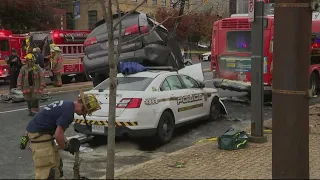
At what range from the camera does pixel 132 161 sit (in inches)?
289

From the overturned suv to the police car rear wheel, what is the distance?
2.08 meters

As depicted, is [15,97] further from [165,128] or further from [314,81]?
[314,81]

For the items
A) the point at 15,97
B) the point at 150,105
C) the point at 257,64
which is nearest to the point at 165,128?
the point at 150,105

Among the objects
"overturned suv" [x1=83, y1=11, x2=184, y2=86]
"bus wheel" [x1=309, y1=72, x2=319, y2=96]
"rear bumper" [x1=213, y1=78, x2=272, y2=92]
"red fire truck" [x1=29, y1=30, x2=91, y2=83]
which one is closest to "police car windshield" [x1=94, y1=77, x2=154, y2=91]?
"overturned suv" [x1=83, y1=11, x2=184, y2=86]

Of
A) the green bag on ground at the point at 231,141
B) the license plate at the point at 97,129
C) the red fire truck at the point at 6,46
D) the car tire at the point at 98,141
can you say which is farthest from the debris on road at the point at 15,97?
the green bag on ground at the point at 231,141

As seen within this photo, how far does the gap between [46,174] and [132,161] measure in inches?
88.7

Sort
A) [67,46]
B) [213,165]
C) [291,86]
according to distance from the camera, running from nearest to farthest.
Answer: [291,86] → [213,165] → [67,46]

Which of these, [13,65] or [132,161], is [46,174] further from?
[13,65]

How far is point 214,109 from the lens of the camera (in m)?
10.8

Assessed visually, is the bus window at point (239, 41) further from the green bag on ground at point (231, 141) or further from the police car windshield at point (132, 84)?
the green bag on ground at point (231, 141)

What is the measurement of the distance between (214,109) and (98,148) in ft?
12.0

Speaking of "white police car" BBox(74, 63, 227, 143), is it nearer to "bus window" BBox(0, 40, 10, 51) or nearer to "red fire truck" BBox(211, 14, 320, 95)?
"red fire truck" BBox(211, 14, 320, 95)

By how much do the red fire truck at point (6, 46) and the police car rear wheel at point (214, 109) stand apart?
13.1 meters

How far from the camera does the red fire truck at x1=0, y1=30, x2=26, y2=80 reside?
67.8 ft
